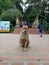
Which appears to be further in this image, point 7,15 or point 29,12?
point 29,12

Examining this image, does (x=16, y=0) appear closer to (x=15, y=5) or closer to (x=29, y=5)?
(x=15, y=5)

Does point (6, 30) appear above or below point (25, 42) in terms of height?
below

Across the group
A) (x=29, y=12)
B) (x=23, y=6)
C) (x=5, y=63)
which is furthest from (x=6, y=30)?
(x=5, y=63)

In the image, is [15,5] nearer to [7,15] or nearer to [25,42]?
[7,15]

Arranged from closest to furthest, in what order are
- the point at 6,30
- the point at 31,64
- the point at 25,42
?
the point at 31,64, the point at 25,42, the point at 6,30

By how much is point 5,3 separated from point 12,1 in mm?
3150

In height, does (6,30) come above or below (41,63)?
below

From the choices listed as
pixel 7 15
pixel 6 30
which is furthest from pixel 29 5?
pixel 6 30

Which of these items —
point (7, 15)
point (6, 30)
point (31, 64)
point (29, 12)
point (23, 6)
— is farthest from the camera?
point (23, 6)

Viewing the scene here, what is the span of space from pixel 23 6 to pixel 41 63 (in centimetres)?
3488

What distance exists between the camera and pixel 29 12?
36.7m

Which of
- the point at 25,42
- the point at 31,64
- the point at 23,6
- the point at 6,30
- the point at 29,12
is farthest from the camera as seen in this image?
the point at 23,6

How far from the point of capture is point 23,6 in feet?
133

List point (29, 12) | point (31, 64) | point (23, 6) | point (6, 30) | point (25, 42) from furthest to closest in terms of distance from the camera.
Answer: point (23, 6)
point (29, 12)
point (6, 30)
point (25, 42)
point (31, 64)
